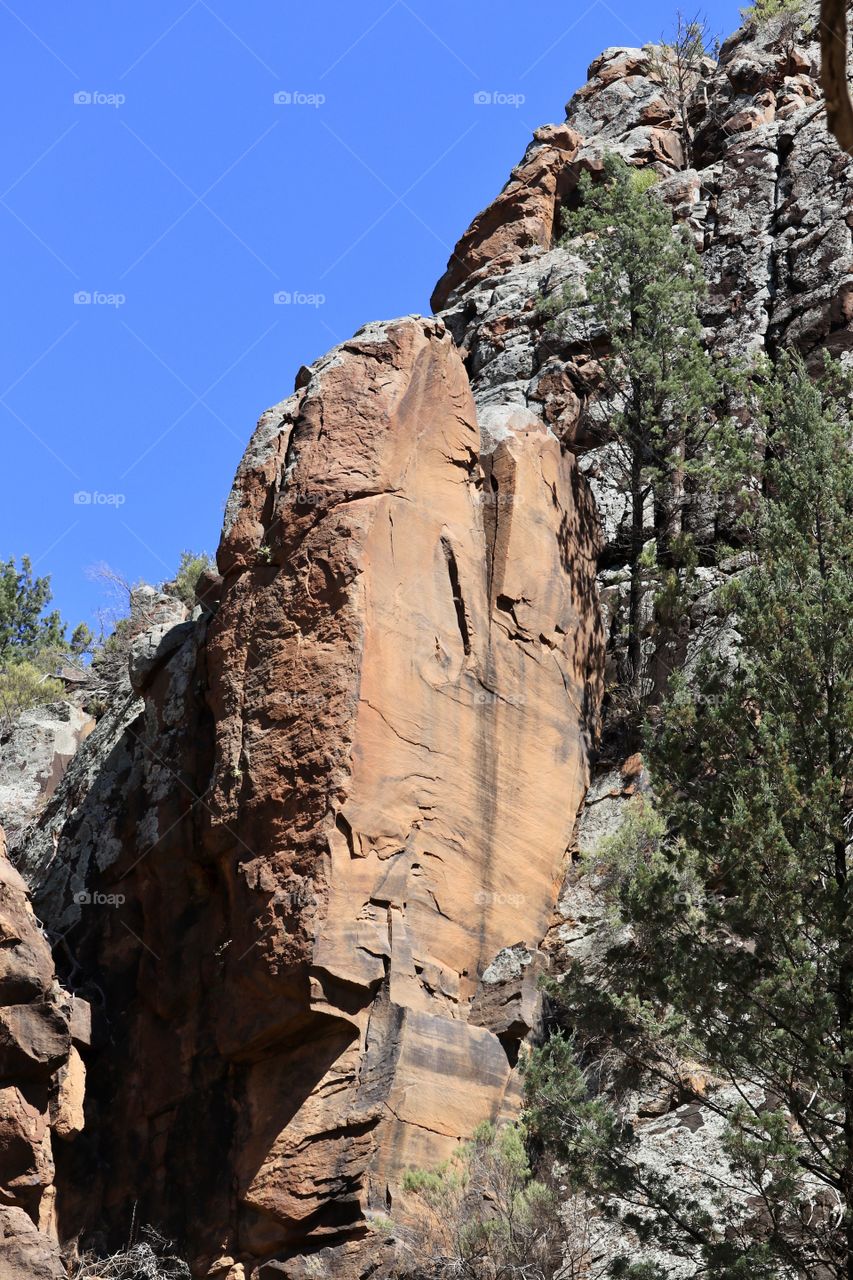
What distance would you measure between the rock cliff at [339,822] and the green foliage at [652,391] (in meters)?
0.66

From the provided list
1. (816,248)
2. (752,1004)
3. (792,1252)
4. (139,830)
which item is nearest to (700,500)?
(816,248)

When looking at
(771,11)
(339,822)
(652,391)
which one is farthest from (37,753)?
(771,11)

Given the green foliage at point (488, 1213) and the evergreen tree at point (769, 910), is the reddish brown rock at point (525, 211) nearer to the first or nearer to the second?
the evergreen tree at point (769, 910)

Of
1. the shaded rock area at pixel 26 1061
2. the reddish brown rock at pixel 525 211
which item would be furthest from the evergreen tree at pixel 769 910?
the reddish brown rock at pixel 525 211

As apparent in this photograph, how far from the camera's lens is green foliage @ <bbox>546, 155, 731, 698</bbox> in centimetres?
2014

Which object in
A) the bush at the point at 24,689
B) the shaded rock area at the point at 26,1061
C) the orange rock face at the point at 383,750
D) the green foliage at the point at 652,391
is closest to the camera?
the shaded rock area at the point at 26,1061

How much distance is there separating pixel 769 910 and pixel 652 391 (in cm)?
1130

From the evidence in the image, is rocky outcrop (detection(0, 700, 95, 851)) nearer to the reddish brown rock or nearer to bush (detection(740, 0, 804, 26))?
the reddish brown rock

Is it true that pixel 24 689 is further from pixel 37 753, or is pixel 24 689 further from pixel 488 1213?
pixel 488 1213

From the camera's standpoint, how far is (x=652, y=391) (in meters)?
21.3

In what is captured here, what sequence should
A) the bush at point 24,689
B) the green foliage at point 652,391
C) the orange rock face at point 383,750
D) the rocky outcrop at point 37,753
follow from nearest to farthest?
the orange rock face at point 383,750 < the green foliage at point 652,391 < the rocky outcrop at point 37,753 < the bush at point 24,689

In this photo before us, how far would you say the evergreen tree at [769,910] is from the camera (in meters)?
11.1

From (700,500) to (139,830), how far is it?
9213 mm

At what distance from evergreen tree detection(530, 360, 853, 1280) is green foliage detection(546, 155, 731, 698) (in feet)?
20.7
